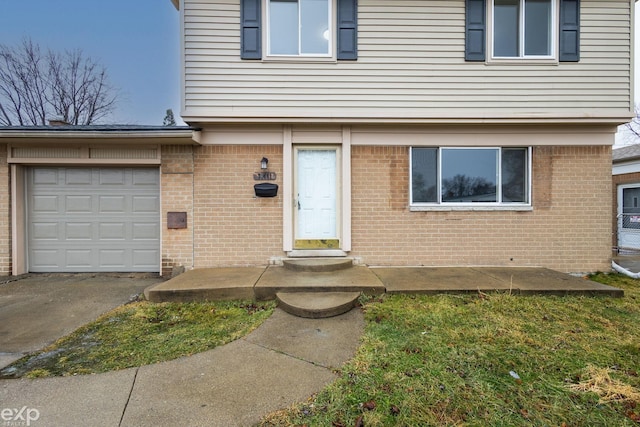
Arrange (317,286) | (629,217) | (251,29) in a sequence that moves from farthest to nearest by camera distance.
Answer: (629,217) < (251,29) < (317,286)

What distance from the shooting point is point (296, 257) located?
18.7 ft

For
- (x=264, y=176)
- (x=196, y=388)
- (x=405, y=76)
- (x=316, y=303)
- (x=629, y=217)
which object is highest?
(x=405, y=76)

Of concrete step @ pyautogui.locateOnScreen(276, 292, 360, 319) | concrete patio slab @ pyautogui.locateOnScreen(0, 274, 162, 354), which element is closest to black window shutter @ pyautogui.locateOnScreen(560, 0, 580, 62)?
concrete step @ pyautogui.locateOnScreen(276, 292, 360, 319)

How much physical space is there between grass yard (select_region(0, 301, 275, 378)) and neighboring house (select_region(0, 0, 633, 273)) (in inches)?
69.0

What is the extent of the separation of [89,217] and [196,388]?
525cm

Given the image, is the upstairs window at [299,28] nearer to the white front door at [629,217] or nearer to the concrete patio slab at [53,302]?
the concrete patio slab at [53,302]

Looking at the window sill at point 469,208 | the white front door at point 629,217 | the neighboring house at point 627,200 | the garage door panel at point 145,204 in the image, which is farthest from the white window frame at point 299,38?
the neighboring house at point 627,200

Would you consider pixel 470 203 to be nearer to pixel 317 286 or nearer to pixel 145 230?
pixel 317 286

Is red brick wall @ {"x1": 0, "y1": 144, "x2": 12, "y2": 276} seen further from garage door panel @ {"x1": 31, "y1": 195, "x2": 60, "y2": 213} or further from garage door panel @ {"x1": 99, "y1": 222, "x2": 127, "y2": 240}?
garage door panel @ {"x1": 99, "y1": 222, "x2": 127, "y2": 240}

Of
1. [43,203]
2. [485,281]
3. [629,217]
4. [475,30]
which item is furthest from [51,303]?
[629,217]

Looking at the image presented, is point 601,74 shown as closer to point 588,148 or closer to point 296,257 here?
point 588,148

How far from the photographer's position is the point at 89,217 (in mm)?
5945

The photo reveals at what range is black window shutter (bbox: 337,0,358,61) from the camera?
5457mm

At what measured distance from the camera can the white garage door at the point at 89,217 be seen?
5.93 metres
